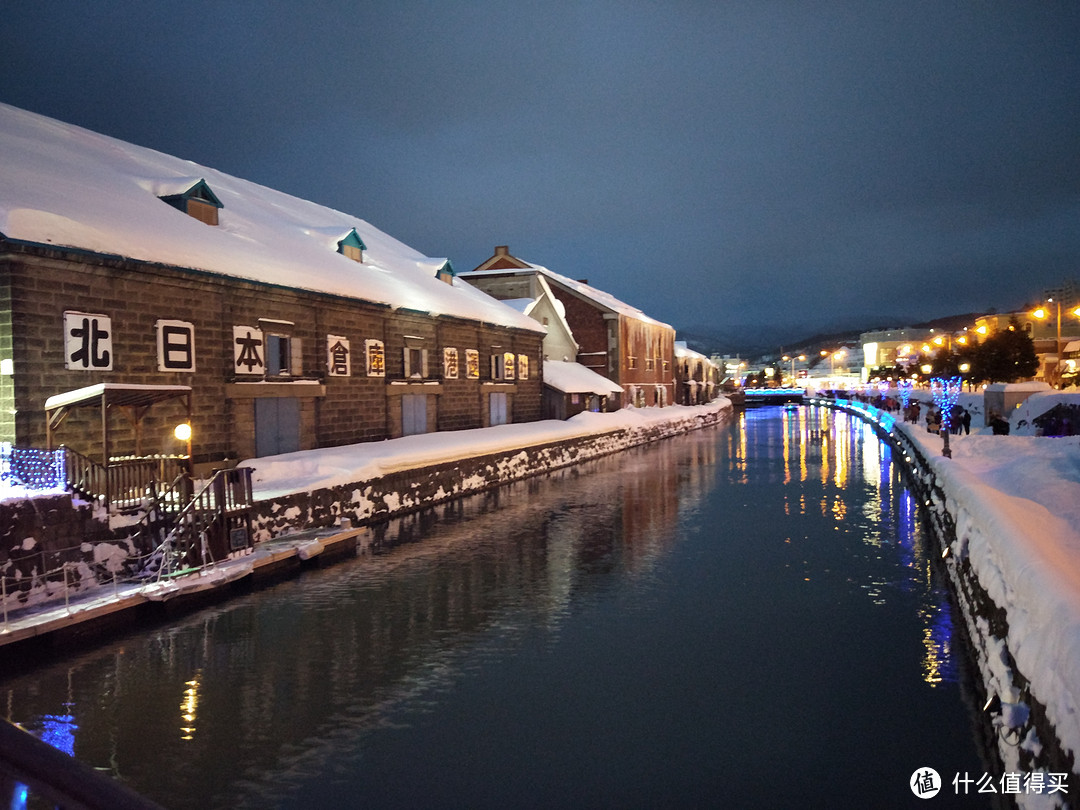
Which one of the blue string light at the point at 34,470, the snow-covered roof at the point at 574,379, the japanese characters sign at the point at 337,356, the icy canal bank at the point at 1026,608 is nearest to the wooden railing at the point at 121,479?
the blue string light at the point at 34,470

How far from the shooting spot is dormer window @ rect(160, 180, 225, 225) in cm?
2204

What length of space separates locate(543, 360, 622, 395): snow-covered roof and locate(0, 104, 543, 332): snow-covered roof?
1130 centimetres

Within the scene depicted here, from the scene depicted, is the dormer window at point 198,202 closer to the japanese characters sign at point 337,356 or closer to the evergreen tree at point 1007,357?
the japanese characters sign at point 337,356

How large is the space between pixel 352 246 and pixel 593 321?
97.0 feet

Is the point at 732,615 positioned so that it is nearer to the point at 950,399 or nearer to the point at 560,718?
the point at 560,718

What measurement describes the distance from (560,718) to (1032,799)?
14.2ft

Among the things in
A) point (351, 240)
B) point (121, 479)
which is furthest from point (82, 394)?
point (351, 240)

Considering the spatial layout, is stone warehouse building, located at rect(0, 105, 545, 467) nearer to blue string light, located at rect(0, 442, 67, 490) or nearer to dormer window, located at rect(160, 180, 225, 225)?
dormer window, located at rect(160, 180, 225, 225)

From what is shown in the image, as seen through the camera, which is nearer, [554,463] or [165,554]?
[165,554]

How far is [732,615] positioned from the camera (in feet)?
39.8

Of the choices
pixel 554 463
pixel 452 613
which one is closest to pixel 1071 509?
pixel 452 613

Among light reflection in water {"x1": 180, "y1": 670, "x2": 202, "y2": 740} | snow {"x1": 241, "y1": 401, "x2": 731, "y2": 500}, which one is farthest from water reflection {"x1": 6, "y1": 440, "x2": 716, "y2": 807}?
snow {"x1": 241, "y1": 401, "x2": 731, "y2": 500}

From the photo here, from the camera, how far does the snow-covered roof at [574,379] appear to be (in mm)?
45469

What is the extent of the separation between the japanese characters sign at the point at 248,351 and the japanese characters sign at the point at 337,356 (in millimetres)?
3182
